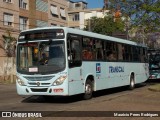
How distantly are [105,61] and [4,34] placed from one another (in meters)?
28.5

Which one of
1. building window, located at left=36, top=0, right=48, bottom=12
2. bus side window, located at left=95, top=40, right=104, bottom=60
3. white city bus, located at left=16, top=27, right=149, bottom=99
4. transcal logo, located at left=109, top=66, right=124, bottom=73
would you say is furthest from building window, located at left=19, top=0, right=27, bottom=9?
white city bus, located at left=16, top=27, right=149, bottom=99

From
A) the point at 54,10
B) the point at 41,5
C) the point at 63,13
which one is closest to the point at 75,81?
the point at 41,5

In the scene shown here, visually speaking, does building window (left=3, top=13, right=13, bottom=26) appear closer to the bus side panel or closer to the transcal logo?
the transcal logo

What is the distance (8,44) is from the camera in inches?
1784

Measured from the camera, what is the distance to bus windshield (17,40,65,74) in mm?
14688

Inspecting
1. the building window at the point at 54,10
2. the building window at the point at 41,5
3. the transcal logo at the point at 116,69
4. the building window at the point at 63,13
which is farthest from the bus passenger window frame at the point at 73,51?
the building window at the point at 63,13

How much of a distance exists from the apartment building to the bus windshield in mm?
30135

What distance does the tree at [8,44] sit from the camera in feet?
148

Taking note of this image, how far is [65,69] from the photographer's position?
14641mm

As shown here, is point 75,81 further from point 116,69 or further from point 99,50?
point 116,69

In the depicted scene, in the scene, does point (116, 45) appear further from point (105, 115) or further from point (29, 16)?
point (29, 16)

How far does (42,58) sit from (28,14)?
37.1 metres

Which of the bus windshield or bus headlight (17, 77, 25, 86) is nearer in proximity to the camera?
the bus windshield

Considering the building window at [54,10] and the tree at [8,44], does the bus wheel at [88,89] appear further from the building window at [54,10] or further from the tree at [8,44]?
the building window at [54,10]
